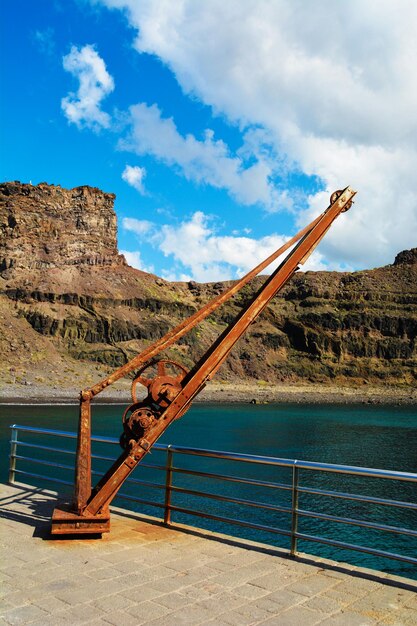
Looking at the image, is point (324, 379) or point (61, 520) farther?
point (324, 379)

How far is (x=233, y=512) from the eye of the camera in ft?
63.3

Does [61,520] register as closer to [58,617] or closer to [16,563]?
[16,563]

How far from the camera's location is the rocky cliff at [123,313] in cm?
10919

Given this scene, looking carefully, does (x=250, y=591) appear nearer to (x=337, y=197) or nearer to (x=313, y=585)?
(x=313, y=585)

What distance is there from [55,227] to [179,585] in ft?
442

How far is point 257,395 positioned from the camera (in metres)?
112

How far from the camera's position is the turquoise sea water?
17.2m

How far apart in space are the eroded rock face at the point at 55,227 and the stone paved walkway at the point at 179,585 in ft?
402

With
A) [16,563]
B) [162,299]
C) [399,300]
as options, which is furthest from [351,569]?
[399,300]

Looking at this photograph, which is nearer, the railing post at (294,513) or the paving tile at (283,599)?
the paving tile at (283,599)

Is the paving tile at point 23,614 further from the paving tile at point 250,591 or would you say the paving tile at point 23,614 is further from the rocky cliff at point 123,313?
the rocky cliff at point 123,313

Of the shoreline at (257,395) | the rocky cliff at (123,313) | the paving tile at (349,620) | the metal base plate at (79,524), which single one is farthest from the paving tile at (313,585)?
the rocky cliff at (123,313)

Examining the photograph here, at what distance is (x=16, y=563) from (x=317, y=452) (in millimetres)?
36147

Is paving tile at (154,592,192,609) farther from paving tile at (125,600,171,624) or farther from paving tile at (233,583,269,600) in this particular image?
paving tile at (233,583,269,600)
